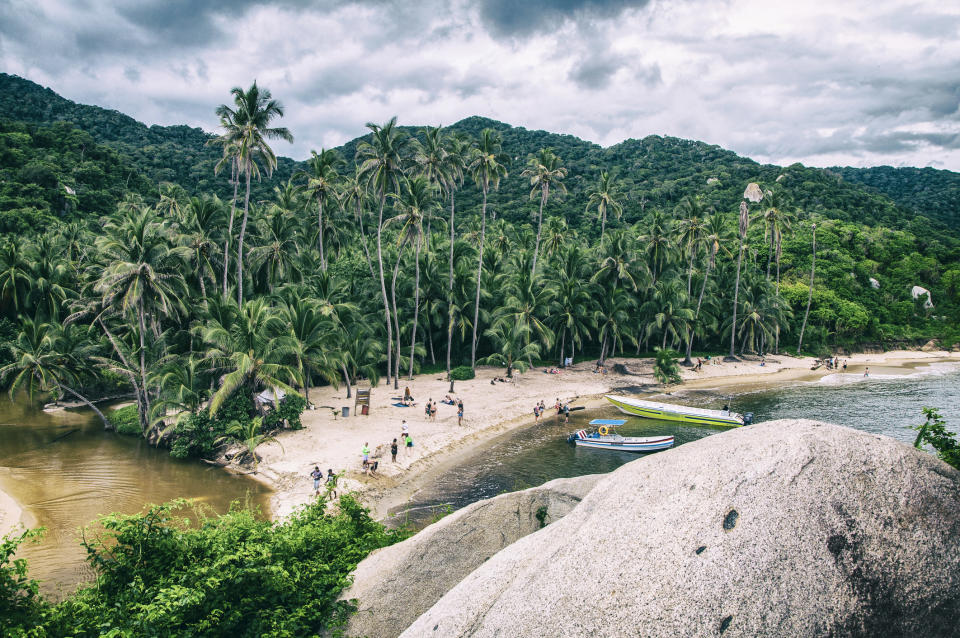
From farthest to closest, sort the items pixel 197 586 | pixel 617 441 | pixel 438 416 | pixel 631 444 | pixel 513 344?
1. pixel 513 344
2. pixel 438 416
3. pixel 617 441
4. pixel 631 444
5. pixel 197 586

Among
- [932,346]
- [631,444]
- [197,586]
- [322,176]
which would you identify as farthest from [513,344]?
[932,346]

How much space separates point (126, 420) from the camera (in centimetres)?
3130

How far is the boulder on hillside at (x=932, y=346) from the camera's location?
67.1 metres

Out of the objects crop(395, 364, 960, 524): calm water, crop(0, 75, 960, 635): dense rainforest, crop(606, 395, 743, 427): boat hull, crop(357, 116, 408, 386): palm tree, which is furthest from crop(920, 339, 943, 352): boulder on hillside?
crop(357, 116, 408, 386): palm tree

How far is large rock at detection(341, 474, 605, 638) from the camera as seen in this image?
916 cm

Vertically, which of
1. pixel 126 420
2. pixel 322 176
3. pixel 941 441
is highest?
pixel 322 176

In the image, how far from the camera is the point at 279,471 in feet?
79.6

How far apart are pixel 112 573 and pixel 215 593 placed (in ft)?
6.93

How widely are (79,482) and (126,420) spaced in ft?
28.3

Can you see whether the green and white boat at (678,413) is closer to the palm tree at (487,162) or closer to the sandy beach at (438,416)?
the sandy beach at (438,416)

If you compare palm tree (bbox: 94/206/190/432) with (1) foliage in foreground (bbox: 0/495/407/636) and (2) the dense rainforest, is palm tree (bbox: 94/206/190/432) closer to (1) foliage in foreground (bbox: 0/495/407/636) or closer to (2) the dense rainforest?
(2) the dense rainforest

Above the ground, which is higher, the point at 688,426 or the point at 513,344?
the point at 513,344

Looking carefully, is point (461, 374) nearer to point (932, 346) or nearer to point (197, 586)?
point (197, 586)

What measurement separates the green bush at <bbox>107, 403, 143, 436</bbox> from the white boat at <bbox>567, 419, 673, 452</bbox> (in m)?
27.3
